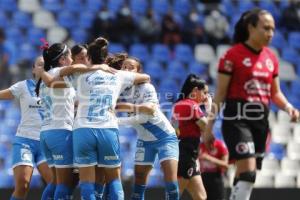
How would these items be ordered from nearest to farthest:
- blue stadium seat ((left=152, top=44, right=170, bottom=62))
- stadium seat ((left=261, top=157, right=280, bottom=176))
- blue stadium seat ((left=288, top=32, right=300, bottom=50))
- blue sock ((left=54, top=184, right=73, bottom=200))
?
blue sock ((left=54, top=184, right=73, bottom=200))
stadium seat ((left=261, top=157, right=280, bottom=176))
blue stadium seat ((left=152, top=44, right=170, bottom=62))
blue stadium seat ((left=288, top=32, right=300, bottom=50))

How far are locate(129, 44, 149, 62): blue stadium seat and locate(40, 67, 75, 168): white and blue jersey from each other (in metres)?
8.92

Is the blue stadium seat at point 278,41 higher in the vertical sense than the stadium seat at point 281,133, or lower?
higher

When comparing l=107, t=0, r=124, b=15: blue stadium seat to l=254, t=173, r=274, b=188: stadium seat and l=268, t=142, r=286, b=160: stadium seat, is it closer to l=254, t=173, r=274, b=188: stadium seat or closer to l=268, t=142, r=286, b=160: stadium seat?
l=268, t=142, r=286, b=160: stadium seat

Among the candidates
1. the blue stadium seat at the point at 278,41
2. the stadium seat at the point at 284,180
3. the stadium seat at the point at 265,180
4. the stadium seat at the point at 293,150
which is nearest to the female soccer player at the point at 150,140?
the stadium seat at the point at 265,180

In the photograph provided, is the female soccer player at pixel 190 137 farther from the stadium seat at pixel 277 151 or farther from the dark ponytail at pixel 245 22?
the stadium seat at pixel 277 151

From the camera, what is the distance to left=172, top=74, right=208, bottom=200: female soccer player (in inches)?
410

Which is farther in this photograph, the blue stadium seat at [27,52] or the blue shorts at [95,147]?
the blue stadium seat at [27,52]

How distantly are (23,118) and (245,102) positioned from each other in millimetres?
3471

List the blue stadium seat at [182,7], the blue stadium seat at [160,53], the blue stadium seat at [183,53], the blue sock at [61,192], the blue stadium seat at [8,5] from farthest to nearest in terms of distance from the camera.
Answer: the blue stadium seat at [182,7]
the blue stadium seat at [8,5]
the blue stadium seat at [183,53]
the blue stadium seat at [160,53]
the blue sock at [61,192]

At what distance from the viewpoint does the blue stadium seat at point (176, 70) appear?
17.7 meters

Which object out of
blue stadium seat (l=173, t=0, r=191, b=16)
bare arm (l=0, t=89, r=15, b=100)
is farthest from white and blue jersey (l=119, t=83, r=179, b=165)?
blue stadium seat (l=173, t=0, r=191, b=16)

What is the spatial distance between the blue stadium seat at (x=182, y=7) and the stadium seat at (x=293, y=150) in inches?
190

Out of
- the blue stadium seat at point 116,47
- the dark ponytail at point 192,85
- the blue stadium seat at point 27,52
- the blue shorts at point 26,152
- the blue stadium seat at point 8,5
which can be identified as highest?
the blue stadium seat at point 8,5

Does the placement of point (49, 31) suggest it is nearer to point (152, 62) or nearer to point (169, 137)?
point (152, 62)
